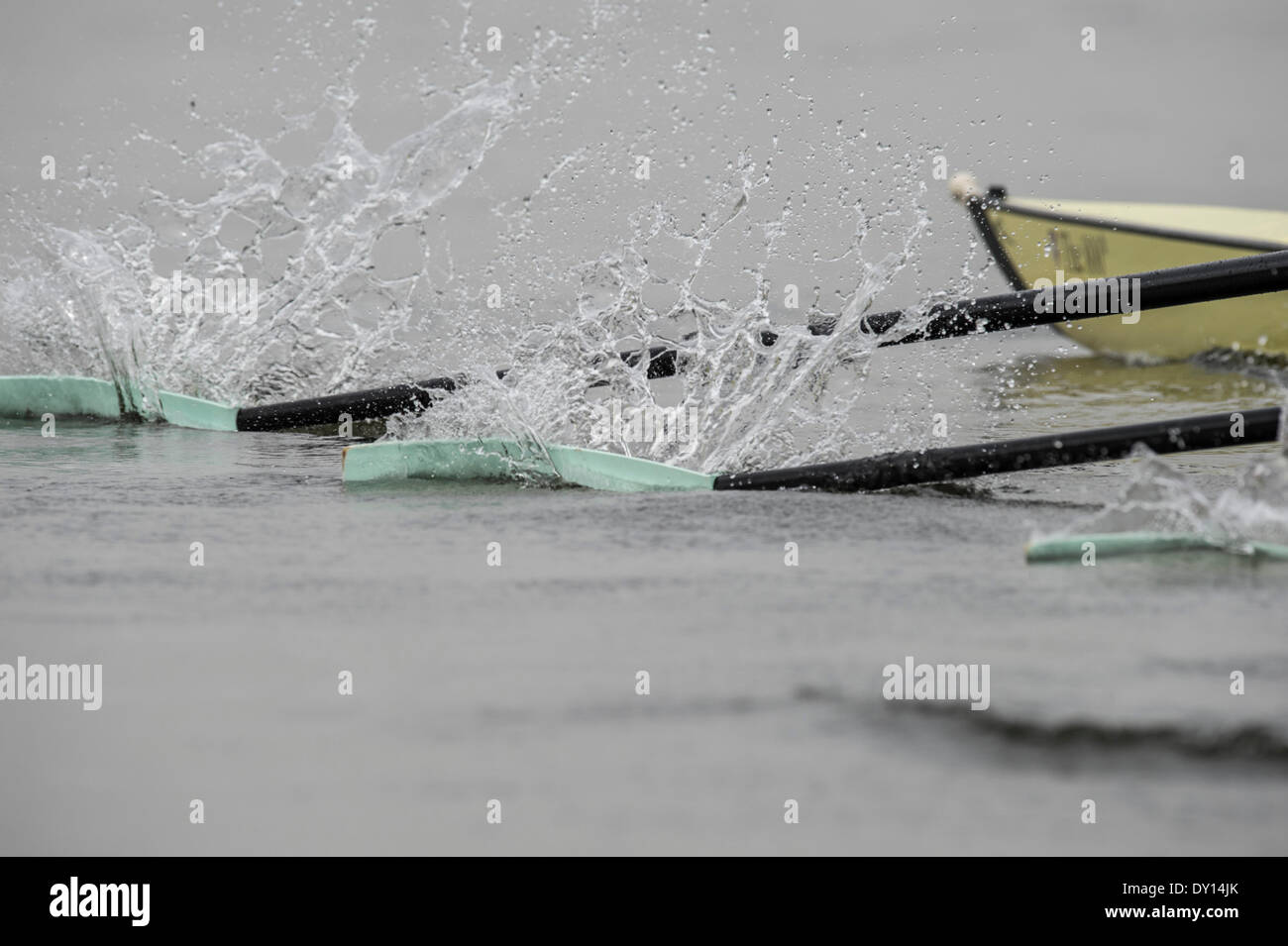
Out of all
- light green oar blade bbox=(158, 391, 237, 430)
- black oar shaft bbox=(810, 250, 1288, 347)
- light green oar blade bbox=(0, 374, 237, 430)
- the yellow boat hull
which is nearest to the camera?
black oar shaft bbox=(810, 250, 1288, 347)

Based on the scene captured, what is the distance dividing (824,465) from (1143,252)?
16.1ft

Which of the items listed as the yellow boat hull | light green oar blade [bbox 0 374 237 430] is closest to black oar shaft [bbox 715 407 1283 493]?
light green oar blade [bbox 0 374 237 430]

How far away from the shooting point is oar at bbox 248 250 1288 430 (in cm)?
429

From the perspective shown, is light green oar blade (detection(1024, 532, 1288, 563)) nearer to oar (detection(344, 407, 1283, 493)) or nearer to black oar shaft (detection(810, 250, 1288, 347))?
oar (detection(344, 407, 1283, 493))

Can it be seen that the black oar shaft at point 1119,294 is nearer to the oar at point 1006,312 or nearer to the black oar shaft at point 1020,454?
the oar at point 1006,312

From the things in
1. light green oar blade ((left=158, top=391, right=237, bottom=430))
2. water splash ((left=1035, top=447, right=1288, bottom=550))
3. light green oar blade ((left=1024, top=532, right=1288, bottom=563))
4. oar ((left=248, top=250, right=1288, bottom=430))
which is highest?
oar ((left=248, top=250, right=1288, bottom=430))

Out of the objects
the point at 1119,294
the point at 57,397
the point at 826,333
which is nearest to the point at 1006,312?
the point at 1119,294

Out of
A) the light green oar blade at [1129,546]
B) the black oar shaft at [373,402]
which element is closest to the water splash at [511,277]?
the black oar shaft at [373,402]

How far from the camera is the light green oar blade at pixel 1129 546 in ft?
11.0

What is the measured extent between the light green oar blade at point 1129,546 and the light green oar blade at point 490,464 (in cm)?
134

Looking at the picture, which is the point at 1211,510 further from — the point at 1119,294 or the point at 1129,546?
the point at 1119,294
